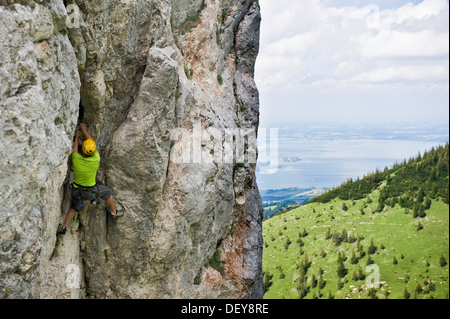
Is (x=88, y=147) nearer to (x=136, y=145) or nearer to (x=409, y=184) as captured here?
(x=136, y=145)

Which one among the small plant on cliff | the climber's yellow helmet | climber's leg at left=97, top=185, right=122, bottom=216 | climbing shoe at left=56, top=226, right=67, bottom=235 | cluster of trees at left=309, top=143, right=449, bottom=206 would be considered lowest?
cluster of trees at left=309, top=143, right=449, bottom=206

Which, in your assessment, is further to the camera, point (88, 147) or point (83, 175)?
point (83, 175)

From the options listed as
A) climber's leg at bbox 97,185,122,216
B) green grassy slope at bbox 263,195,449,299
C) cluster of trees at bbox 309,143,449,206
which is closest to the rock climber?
climber's leg at bbox 97,185,122,216

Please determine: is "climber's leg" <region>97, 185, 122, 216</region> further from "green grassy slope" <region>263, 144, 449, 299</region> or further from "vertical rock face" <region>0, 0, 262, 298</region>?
"green grassy slope" <region>263, 144, 449, 299</region>

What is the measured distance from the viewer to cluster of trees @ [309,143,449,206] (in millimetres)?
113688

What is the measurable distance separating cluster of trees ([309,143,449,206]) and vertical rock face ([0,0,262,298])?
102m

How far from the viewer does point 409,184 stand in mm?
118562

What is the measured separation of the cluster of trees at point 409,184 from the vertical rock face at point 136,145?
102389mm

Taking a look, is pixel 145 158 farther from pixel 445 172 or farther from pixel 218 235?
pixel 445 172

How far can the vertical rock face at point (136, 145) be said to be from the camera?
10.2 m

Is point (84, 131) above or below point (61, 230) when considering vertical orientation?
above

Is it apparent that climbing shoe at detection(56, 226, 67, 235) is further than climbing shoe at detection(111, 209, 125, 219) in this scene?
No

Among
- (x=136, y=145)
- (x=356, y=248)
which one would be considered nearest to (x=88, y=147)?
(x=136, y=145)

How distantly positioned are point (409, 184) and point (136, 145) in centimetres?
11813
